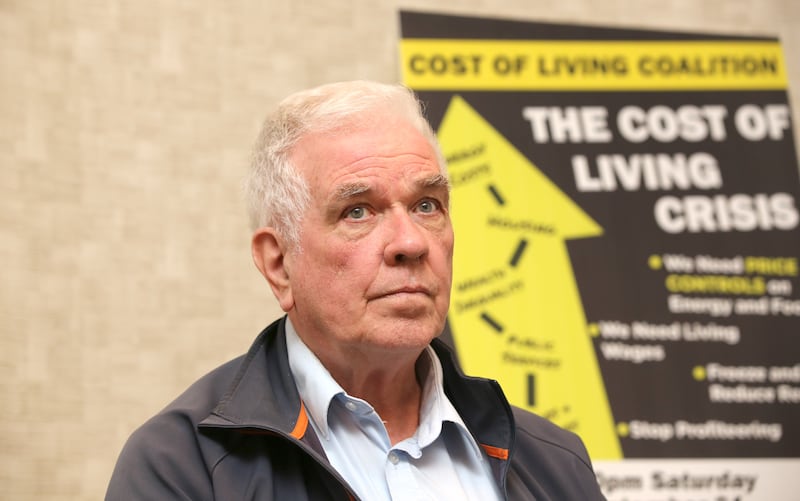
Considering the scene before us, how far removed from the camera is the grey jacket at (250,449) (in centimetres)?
146

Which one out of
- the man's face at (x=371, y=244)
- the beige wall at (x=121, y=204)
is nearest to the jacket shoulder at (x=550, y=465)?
the man's face at (x=371, y=244)

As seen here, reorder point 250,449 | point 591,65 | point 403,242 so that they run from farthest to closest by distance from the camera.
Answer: point 591,65
point 403,242
point 250,449

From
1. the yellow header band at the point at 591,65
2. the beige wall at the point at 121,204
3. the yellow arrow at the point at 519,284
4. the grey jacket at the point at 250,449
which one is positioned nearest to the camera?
the grey jacket at the point at 250,449

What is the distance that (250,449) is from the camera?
4.98 ft

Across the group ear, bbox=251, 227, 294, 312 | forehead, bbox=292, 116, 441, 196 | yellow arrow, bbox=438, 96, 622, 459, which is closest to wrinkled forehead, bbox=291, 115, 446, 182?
forehead, bbox=292, 116, 441, 196

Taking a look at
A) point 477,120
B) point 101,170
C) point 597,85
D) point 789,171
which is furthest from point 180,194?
point 789,171

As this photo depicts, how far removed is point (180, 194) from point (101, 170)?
21cm

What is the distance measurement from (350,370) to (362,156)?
1.18 feet

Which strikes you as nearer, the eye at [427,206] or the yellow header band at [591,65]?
the eye at [427,206]

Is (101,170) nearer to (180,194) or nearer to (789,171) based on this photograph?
(180,194)

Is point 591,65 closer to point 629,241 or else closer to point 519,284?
point 629,241

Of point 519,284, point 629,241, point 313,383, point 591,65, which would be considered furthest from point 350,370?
point 591,65

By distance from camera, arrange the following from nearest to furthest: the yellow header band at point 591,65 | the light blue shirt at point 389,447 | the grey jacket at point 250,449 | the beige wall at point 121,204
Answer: the grey jacket at point 250,449, the light blue shirt at point 389,447, the beige wall at point 121,204, the yellow header band at point 591,65

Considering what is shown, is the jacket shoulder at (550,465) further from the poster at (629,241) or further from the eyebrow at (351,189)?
the poster at (629,241)
